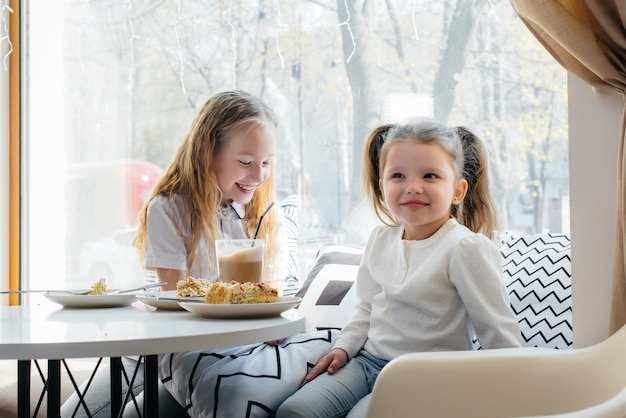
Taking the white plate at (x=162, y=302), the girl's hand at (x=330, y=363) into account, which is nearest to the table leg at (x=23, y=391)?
the white plate at (x=162, y=302)

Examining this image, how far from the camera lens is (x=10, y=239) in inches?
137

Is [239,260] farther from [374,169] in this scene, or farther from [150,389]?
[374,169]

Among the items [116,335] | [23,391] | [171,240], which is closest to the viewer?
[116,335]

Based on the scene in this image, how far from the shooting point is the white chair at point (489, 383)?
1.28m

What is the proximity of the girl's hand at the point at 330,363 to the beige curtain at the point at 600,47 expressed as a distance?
1.80 ft

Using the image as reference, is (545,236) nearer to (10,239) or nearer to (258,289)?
(258,289)

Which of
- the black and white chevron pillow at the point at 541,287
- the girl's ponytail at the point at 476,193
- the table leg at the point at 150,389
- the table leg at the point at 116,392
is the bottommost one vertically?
the table leg at the point at 116,392

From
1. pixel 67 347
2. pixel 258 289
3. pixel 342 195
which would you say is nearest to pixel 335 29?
pixel 342 195

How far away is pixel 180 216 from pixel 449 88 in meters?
1.08

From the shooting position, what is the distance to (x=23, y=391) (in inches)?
52.0

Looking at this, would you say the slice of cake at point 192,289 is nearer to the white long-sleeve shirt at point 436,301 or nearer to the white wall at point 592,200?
the white long-sleeve shirt at point 436,301

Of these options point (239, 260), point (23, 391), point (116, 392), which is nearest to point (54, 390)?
point (23, 391)

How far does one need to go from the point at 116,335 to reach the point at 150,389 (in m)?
0.23

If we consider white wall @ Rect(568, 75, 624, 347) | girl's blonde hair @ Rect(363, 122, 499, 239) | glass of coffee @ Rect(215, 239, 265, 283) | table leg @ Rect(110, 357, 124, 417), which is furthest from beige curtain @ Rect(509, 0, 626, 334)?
table leg @ Rect(110, 357, 124, 417)
